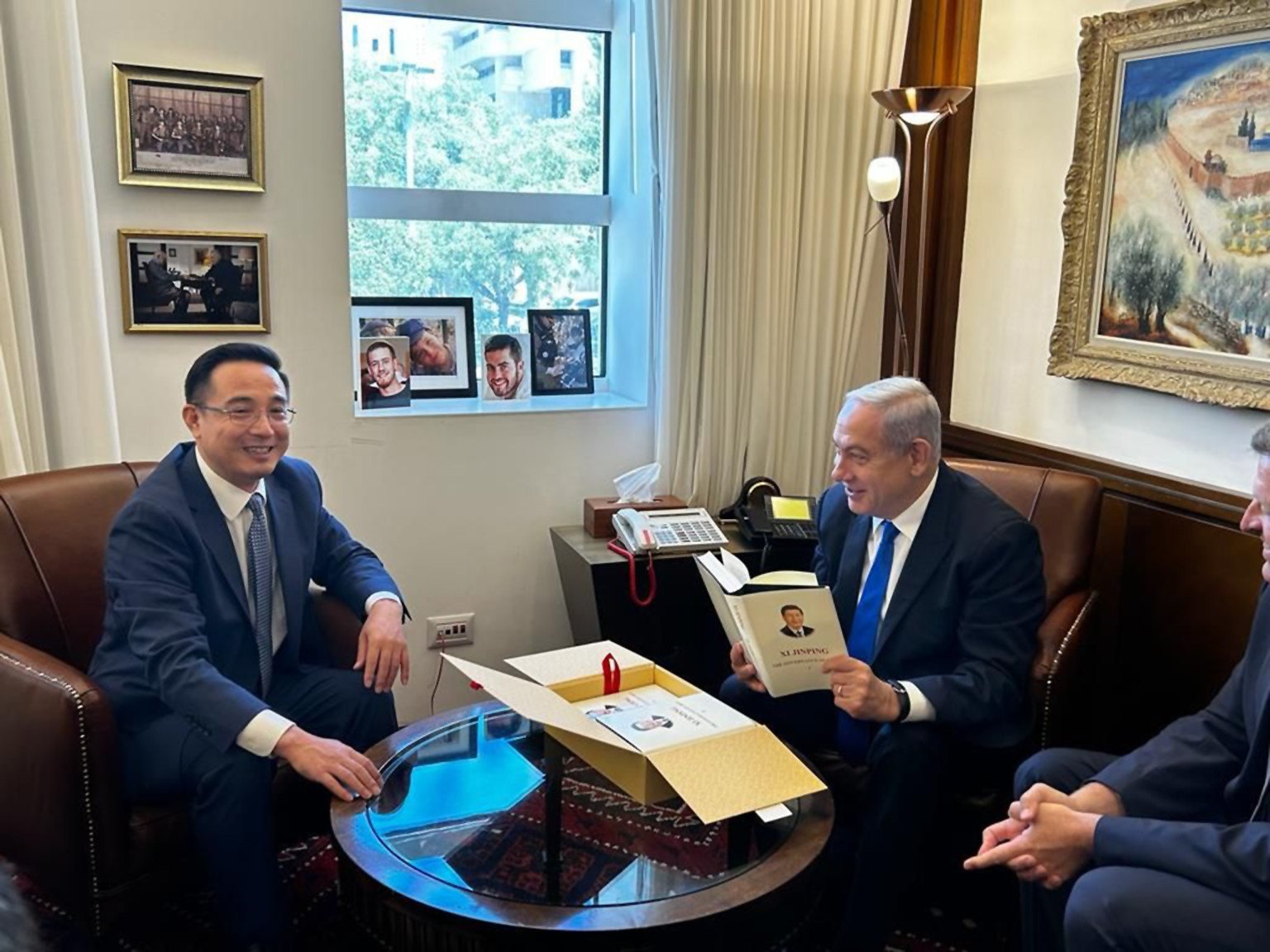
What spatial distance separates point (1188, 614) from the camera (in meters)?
2.45

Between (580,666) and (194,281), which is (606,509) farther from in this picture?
(194,281)

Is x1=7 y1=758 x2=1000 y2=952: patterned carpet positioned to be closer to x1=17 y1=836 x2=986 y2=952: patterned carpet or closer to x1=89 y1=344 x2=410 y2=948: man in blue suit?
x1=17 y1=836 x2=986 y2=952: patterned carpet

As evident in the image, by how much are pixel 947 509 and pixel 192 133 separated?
6.26 feet

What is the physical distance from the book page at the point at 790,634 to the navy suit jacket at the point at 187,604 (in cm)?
86

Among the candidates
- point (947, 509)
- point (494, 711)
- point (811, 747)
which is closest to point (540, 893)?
point (494, 711)

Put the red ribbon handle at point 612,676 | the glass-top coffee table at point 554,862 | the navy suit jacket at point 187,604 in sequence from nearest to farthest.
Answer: the glass-top coffee table at point 554,862, the navy suit jacket at point 187,604, the red ribbon handle at point 612,676

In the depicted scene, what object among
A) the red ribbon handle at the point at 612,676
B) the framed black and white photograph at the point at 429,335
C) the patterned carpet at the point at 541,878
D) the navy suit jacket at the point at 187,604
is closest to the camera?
the patterned carpet at the point at 541,878

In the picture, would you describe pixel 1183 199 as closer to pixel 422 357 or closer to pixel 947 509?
pixel 947 509

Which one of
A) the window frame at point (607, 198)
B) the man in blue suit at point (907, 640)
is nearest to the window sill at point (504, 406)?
the window frame at point (607, 198)

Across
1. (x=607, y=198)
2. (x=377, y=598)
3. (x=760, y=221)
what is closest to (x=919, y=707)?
(x=377, y=598)

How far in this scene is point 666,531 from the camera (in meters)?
2.87

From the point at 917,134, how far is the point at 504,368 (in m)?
1.35

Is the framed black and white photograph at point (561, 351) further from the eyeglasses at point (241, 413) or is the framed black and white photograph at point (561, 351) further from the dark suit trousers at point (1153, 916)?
the dark suit trousers at point (1153, 916)

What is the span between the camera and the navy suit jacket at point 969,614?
2012mm
